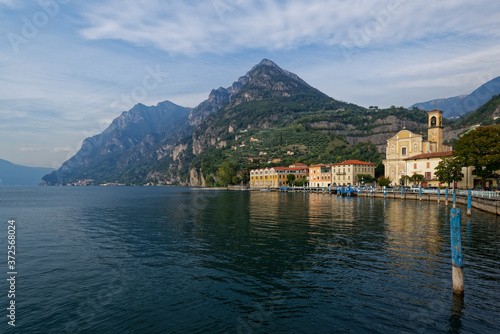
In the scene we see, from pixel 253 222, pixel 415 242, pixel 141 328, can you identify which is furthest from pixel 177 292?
pixel 253 222

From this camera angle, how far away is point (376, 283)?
583 inches

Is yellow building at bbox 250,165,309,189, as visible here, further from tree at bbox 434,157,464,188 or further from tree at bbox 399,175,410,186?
tree at bbox 434,157,464,188

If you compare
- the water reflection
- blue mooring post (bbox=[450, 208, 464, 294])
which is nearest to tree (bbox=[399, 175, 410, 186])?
blue mooring post (bbox=[450, 208, 464, 294])

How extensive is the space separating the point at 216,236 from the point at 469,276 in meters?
18.9

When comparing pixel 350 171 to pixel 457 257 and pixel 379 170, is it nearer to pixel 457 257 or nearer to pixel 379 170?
pixel 379 170

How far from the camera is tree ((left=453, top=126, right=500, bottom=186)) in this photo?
55438 mm

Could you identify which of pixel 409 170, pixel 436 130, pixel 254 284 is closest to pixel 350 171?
pixel 409 170

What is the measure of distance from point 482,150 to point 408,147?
34495 millimetres

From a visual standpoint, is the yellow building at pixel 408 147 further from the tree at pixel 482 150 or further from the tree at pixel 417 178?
the tree at pixel 482 150

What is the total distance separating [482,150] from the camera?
5772 cm

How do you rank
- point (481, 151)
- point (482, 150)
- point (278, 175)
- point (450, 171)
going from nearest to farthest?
point (482, 150)
point (481, 151)
point (450, 171)
point (278, 175)

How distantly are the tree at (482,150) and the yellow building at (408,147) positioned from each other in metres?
27.2

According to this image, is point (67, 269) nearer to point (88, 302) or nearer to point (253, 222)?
point (88, 302)

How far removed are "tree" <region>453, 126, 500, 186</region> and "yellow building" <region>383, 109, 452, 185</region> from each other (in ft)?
89.2
